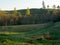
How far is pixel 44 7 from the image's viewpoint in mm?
155250

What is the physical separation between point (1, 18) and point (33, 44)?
224 ft

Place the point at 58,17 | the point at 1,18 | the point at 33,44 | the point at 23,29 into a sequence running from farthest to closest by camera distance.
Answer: the point at 1,18, the point at 58,17, the point at 23,29, the point at 33,44

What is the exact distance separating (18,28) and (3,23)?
22.6 metres

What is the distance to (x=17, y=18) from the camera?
97375 mm

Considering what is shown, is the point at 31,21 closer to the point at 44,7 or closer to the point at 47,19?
the point at 47,19

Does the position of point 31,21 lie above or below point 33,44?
below

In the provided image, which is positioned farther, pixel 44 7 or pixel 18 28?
pixel 44 7

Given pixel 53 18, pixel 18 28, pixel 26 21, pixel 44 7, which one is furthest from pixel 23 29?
pixel 44 7

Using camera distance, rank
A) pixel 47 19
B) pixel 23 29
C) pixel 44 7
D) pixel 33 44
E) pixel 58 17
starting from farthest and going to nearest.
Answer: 1. pixel 44 7
2. pixel 47 19
3. pixel 58 17
4. pixel 23 29
5. pixel 33 44

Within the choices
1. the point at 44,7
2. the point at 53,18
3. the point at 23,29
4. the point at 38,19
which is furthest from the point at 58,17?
the point at 44,7

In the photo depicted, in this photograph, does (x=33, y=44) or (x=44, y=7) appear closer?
(x=33, y=44)

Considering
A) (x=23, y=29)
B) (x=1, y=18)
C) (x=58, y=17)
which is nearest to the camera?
(x=23, y=29)

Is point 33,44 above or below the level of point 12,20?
above

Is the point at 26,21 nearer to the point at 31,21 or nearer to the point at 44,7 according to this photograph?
the point at 31,21
